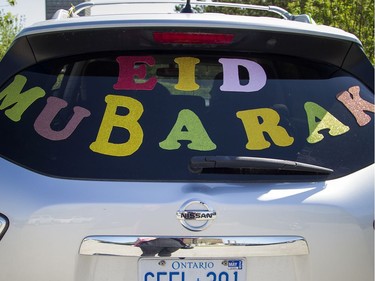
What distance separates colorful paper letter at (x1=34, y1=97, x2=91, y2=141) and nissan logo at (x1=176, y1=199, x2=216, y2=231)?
59 cm

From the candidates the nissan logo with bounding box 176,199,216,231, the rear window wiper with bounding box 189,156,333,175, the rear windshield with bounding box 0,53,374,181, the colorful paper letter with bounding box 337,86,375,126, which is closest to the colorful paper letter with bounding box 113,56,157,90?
the rear windshield with bounding box 0,53,374,181

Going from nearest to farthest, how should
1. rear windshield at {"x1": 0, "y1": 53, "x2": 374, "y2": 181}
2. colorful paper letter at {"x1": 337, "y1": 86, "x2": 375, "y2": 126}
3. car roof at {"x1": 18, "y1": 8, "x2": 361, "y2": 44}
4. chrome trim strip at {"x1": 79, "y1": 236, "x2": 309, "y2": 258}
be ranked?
chrome trim strip at {"x1": 79, "y1": 236, "x2": 309, "y2": 258} → rear windshield at {"x1": 0, "y1": 53, "x2": 374, "y2": 181} → car roof at {"x1": 18, "y1": 8, "x2": 361, "y2": 44} → colorful paper letter at {"x1": 337, "y1": 86, "x2": 375, "y2": 126}

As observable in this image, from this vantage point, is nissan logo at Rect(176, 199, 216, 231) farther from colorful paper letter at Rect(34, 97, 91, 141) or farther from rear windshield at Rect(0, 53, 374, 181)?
colorful paper letter at Rect(34, 97, 91, 141)

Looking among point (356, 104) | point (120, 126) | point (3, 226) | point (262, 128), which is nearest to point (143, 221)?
point (120, 126)

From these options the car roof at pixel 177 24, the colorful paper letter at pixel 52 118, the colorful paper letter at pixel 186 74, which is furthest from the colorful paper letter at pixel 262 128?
the colorful paper letter at pixel 52 118

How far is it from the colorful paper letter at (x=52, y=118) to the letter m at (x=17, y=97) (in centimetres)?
7

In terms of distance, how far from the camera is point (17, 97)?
235cm

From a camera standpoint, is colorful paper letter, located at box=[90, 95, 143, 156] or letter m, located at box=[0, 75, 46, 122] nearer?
colorful paper letter, located at box=[90, 95, 143, 156]

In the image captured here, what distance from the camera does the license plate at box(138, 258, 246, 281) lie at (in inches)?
80.5

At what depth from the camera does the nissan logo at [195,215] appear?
2.05 m

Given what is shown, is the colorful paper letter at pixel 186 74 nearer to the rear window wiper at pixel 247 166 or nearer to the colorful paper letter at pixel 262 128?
the colorful paper letter at pixel 262 128

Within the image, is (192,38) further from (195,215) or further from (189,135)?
(195,215)

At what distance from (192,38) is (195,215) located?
2.70ft

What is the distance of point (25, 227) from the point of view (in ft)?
6.76
